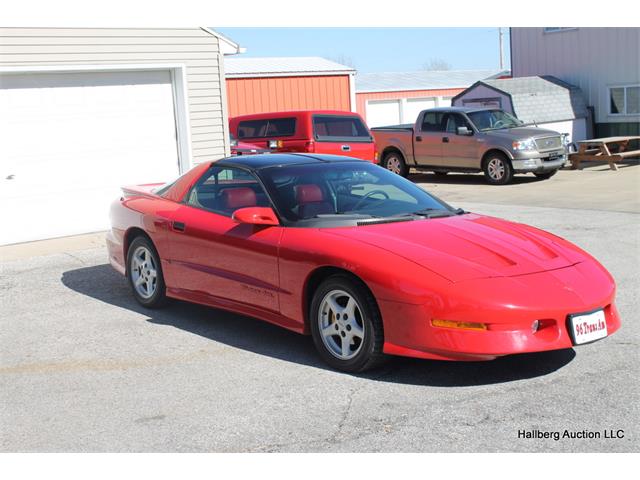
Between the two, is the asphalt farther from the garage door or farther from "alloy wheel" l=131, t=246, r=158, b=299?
the garage door

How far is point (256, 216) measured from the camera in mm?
6086

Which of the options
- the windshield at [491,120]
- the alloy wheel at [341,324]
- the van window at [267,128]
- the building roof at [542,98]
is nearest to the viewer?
the alloy wheel at [341,324]

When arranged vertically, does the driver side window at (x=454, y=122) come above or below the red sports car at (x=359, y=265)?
above

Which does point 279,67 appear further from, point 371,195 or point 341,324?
point 341,324

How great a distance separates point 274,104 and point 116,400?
2435 cm

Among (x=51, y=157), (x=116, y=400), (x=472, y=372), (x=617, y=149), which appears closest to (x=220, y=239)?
(x=116, y=400)

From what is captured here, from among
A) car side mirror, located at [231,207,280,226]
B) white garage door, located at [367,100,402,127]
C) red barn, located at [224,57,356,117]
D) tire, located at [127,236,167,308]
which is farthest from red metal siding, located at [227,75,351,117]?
car side mirror, located at [231,207,280,226]

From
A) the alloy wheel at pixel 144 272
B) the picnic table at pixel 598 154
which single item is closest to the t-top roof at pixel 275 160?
the alloy wheel at pixel 144 272

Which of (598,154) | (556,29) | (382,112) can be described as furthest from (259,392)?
(382,112)

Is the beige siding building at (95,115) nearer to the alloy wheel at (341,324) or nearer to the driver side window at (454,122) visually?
the alloy wheel at (341,324)

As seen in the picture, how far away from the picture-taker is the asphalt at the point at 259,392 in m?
4.49

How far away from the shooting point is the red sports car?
200 inches

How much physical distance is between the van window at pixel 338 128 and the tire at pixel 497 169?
2.85 m
